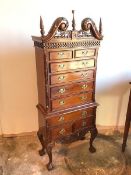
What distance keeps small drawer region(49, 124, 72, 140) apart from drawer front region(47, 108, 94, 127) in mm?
58

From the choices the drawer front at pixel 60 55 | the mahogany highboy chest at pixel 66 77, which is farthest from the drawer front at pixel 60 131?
the drawer front at pixel 60 55

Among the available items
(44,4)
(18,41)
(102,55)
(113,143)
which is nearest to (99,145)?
(113,143)

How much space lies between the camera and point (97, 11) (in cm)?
205

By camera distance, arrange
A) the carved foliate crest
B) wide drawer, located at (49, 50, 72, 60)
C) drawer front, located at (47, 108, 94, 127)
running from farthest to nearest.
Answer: drawer front, located at (47, 108, 94, 127) < wide drawer, located at (49, 50, 72, 60) < the carved foliate crest

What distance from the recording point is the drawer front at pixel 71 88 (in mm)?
1727

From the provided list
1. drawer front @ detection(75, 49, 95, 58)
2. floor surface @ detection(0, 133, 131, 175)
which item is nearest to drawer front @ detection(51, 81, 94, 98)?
drawer front @ detection(75, 49, 95, 58)

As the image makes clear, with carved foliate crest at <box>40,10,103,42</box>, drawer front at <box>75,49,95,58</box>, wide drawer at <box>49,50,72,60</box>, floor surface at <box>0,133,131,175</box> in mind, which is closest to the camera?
carved foliate crest at <box>40,10,103,42</box>

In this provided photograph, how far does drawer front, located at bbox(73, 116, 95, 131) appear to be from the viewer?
1.96 metres

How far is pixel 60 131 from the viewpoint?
1884 millimetres

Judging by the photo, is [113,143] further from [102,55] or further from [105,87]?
[102,55]

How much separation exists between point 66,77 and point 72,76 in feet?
0.21

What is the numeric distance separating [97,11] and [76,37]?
2.11 feet

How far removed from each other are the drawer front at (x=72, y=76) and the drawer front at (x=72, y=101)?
7.2 inches

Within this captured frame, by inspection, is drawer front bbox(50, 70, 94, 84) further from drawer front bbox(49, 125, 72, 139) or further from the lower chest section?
drawer front bbox(49, 125, 72, 139)
